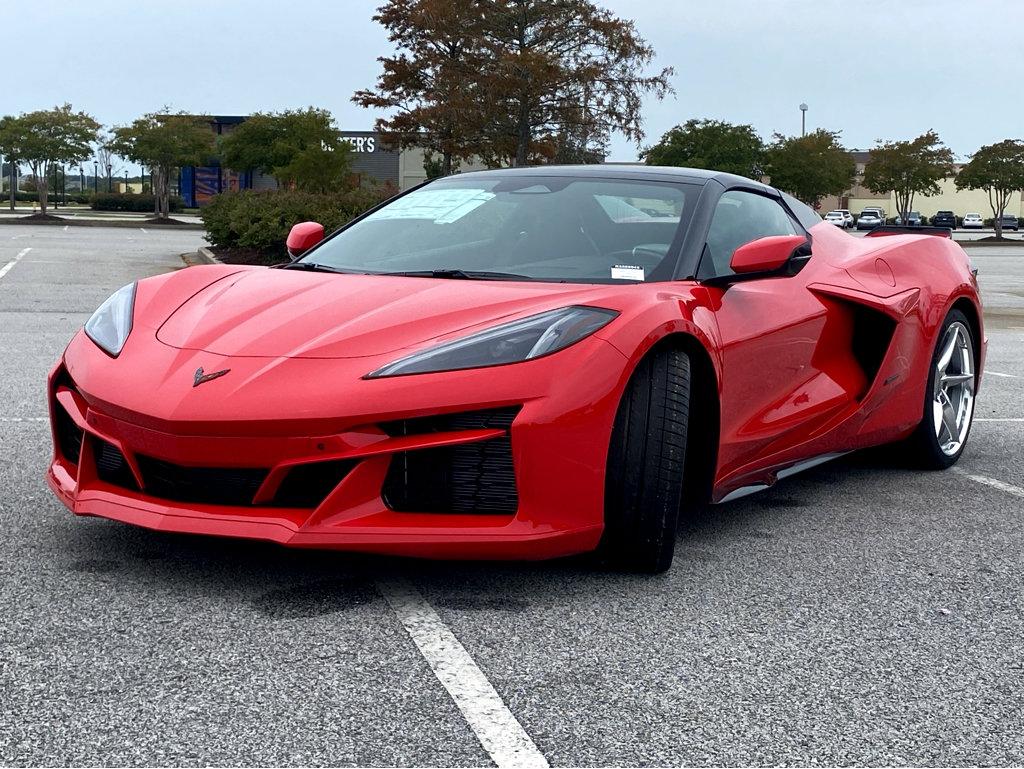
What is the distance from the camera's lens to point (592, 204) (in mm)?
4289

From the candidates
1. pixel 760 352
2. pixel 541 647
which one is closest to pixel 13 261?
pixel 760 352

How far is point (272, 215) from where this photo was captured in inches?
835

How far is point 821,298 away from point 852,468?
3.65 ft

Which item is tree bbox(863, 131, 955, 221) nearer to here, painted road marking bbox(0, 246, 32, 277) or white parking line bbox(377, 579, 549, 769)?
painted road marking bbox(0, 246, 32, 277)

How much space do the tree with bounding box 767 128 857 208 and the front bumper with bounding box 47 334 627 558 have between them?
57.1 meters

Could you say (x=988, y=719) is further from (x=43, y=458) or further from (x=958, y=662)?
(x=43, y=458)

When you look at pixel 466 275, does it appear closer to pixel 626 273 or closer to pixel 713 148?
pixel 626 273

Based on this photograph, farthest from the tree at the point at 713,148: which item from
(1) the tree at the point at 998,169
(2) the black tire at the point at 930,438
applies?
(2) the black tire at the point at 930,438

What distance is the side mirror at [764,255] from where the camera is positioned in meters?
3.86

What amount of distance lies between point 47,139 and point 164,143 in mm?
3995

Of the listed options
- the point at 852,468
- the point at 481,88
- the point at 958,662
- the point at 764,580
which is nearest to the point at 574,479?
the point at 764,580

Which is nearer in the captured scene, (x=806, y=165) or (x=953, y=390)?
(x=953, y=390)

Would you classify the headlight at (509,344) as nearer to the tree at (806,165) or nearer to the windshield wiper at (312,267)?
the windshield wiper at (312,267)

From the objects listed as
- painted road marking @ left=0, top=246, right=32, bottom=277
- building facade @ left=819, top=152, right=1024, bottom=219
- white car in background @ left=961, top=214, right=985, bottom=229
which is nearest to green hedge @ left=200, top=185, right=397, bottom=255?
painted road marking @ left=0, top=246, right=32, bottom=277
